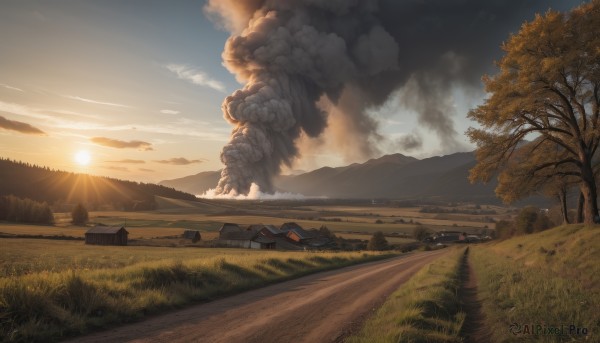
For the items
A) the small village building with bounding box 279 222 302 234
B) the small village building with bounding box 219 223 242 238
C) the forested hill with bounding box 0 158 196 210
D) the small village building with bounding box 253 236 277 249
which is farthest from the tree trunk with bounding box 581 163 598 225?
the forested hill with bounding box 0 158 196 210

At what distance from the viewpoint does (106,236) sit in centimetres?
7106

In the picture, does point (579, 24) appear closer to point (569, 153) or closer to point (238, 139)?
point (569, 153)

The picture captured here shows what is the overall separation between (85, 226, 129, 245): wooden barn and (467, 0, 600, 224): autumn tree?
65159 millimetres

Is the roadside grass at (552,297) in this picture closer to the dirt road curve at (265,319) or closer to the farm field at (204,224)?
the dirt road curve at (265,319)

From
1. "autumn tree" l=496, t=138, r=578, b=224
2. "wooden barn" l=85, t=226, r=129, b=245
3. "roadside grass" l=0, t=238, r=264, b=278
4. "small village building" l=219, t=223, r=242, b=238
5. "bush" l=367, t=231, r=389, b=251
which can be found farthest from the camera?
"small village building" l=219, t=223, r=242, b=238

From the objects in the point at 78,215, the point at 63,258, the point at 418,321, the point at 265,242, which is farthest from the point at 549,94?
the point at 78,215

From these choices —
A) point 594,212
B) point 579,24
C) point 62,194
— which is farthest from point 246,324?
point 62,194

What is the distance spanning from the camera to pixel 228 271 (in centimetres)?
1773

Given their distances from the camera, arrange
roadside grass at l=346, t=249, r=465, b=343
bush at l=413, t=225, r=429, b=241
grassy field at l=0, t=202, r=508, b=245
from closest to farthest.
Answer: roadside grass at l=346, t=249, r=465, b=343, grassy field at l=0, t=202, r=508, b=245, bush at l=413, t=225, r=429, b=241

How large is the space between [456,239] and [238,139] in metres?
72.3

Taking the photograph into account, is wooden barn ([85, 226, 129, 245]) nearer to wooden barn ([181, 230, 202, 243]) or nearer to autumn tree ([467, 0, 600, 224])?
wooden barn ([181, 230, 202, 243])

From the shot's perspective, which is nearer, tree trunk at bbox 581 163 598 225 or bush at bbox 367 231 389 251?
tree trunk at bbox 581 163 598 225

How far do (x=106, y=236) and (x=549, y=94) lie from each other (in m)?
71.3

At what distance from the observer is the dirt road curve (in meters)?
8.64
